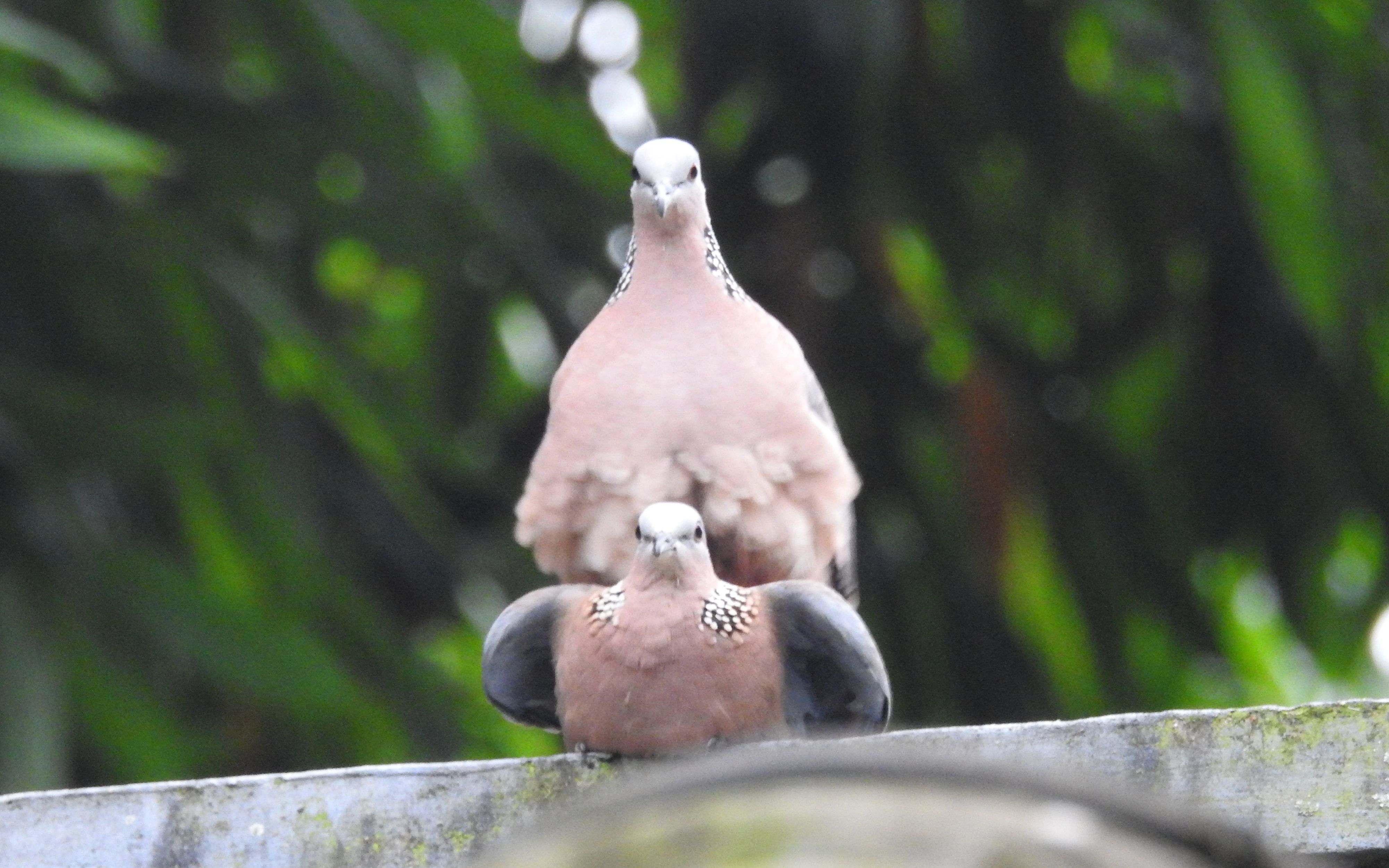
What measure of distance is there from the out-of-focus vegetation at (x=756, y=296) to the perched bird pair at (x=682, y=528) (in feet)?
10.5

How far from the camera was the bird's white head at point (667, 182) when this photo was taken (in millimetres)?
3307

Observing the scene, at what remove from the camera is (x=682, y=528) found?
2893 mm

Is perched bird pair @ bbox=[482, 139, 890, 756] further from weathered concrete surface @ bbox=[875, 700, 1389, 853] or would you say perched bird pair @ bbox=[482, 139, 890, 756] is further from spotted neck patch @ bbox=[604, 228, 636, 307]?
weathered concrete surface @ bbox=[875, 700, 1389, 853]

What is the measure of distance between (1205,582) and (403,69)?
379 centimetres

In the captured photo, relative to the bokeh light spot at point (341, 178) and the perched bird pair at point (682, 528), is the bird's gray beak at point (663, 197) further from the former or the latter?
the bokeh light spot at point (341, 178)

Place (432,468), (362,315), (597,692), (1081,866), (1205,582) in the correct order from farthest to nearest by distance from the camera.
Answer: (362,315)
(1205,582)
(432,468)
(597,692)
(1081,866)

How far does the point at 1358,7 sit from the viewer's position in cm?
676

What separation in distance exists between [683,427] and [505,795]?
2.10 feet

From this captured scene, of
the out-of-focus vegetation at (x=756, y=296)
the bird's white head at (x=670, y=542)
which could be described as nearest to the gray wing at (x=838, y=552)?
the bird's white head at (x=670, y=542)

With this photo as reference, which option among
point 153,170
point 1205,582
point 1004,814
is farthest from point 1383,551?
point 1004,814

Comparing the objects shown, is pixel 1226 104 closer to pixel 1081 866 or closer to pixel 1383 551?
pixel 1383 551

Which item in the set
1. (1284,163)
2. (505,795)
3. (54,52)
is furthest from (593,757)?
(1284,163)

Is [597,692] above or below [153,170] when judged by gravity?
below

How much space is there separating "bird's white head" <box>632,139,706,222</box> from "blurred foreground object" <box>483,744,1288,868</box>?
5.89ft
